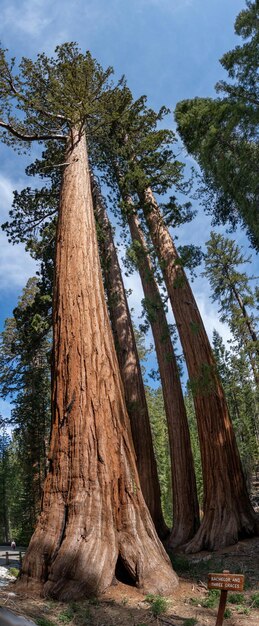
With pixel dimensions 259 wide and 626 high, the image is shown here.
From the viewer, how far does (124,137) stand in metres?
14.0

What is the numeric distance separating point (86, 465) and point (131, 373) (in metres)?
7.18

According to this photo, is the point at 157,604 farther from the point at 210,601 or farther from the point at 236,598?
the point at 236,598

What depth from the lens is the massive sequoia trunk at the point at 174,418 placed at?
34.9 feet

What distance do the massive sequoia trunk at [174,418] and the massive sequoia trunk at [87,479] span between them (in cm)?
557

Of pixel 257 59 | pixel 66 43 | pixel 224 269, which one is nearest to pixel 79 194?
pixel 66 43

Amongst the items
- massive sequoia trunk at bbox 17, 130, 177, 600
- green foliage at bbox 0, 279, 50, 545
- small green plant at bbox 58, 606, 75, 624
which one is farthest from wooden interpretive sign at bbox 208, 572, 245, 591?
green foliage at bbox 0, 279, 50, 545

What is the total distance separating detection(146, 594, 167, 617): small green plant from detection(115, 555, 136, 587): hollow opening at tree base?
30cm

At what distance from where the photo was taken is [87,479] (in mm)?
4977

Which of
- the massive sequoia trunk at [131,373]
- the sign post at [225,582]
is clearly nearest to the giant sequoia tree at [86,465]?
the sign post at [225,582]

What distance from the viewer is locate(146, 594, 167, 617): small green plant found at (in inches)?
167

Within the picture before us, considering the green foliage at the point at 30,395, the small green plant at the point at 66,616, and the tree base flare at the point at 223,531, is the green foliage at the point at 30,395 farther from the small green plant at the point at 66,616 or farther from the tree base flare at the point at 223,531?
the small green plant at the point at 66,616

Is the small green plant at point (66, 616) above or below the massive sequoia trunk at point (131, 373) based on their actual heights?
below

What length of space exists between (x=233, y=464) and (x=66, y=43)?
940 cm

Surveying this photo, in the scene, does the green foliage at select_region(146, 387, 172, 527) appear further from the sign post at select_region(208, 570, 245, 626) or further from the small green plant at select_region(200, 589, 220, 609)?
the sign post at select_region(208, 570, 245, 626)
